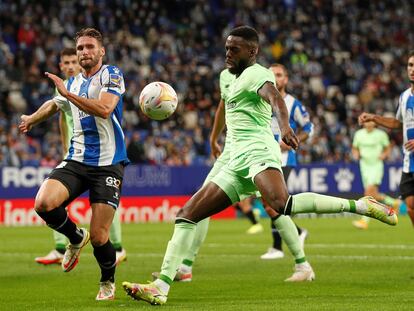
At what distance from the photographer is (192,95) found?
3052cm

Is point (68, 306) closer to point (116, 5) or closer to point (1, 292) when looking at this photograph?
point (1, 292)

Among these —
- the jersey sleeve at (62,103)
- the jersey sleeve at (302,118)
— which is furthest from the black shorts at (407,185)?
the jersey sleeve at (62,103)

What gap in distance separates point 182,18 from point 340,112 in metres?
6.68

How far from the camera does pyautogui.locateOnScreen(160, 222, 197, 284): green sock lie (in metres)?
8.58

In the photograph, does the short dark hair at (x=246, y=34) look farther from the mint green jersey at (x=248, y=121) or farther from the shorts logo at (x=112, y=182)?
the shorts logo at (x=112, y=182)

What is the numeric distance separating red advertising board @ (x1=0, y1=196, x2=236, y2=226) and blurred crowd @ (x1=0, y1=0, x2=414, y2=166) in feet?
3.80

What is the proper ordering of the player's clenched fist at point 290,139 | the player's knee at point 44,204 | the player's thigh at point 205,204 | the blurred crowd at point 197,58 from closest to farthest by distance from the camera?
the player's clenched fist at point 290,139 < the player's thigh at point 205,204 < the player's knee at point 44,204 < the blurred crowd at point 197,58

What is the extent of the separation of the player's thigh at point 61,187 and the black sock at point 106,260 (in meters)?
0.55

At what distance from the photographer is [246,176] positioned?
28.9ft

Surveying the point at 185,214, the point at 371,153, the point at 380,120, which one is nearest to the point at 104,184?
the point at 185,214

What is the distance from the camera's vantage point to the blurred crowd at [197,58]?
1082 inches

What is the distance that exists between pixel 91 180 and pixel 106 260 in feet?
2.50

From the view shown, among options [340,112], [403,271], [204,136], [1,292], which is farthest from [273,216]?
[340,112]

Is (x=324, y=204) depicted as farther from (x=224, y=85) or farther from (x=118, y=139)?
(x=224, y=85)
